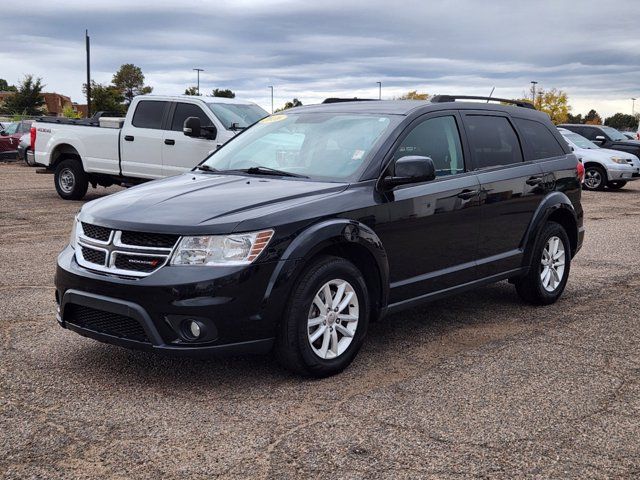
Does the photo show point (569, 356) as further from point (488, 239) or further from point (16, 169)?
point (16, 169)

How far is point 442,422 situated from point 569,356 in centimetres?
165

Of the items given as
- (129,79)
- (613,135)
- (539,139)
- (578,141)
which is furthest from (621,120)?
(539,139)

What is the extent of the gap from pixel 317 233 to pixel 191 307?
2.80ft

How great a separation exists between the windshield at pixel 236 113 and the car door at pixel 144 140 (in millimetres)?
972

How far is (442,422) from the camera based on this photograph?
4203 mm

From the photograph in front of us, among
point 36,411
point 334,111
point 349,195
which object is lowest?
point 36,411

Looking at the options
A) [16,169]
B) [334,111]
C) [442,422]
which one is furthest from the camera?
[16,169]

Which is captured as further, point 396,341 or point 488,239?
point 488,239

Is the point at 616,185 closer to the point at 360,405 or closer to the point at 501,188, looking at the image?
the point at 501,188

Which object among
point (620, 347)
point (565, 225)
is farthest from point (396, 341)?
point (565, 225)

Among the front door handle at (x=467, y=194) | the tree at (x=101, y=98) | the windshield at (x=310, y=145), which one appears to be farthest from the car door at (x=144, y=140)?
the tree at (x=101, y=98)

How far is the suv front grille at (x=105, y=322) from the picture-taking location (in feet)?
14.9

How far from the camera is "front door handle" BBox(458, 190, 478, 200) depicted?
5.90 meters

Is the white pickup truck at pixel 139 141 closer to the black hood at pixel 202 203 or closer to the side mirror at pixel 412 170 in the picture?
the black hood at pixel 202 203
